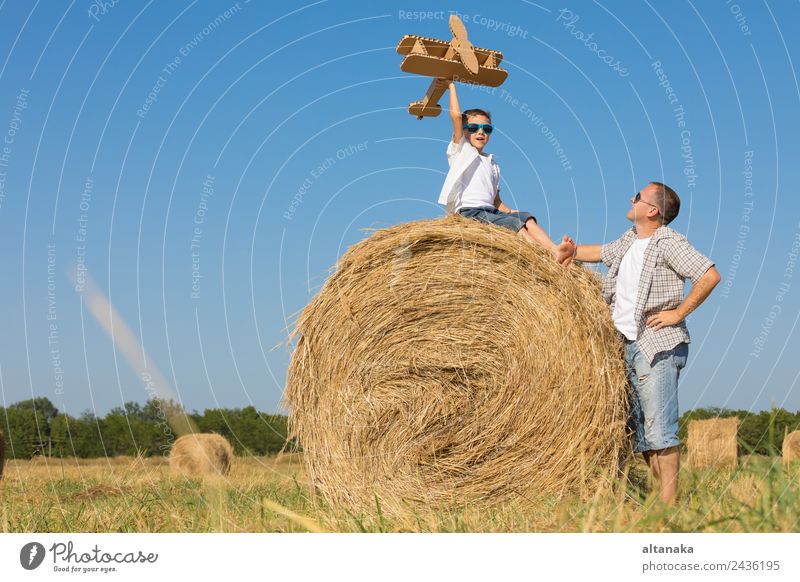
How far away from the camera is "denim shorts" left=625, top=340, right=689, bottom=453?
5023mm

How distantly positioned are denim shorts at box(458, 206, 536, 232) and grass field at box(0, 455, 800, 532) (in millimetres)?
1908

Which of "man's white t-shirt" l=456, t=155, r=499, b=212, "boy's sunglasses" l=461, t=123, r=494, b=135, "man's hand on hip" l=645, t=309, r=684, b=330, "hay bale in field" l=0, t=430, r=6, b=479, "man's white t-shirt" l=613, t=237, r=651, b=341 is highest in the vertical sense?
"boy's sunglasses" l=461, t=123, r=494, b=135

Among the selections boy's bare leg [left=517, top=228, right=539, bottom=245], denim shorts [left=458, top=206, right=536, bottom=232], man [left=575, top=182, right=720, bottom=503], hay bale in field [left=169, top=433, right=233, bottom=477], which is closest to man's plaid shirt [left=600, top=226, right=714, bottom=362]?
man [left=575, top=182, right=720, bottom=503]

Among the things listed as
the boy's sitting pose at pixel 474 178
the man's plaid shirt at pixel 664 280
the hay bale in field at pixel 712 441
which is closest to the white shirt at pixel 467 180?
the boy's sitting pose at pixel 474 178

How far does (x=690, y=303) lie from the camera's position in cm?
499

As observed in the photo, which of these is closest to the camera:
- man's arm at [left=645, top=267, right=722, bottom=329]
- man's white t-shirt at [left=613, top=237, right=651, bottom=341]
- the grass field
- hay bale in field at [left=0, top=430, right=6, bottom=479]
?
the grass field

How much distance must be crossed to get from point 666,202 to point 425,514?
2647mm

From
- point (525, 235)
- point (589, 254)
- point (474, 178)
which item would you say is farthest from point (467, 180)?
point (589, 254)

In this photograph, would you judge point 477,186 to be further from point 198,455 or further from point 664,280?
point 198,455

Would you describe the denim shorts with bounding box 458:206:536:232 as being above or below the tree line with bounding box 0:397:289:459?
above

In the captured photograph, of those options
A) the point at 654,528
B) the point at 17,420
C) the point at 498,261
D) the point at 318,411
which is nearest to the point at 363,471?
the point at 318,411

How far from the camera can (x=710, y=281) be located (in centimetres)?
492

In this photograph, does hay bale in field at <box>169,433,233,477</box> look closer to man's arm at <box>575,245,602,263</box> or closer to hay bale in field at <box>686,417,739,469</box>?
hay bale in field at <box>686,417,739,469</box>
